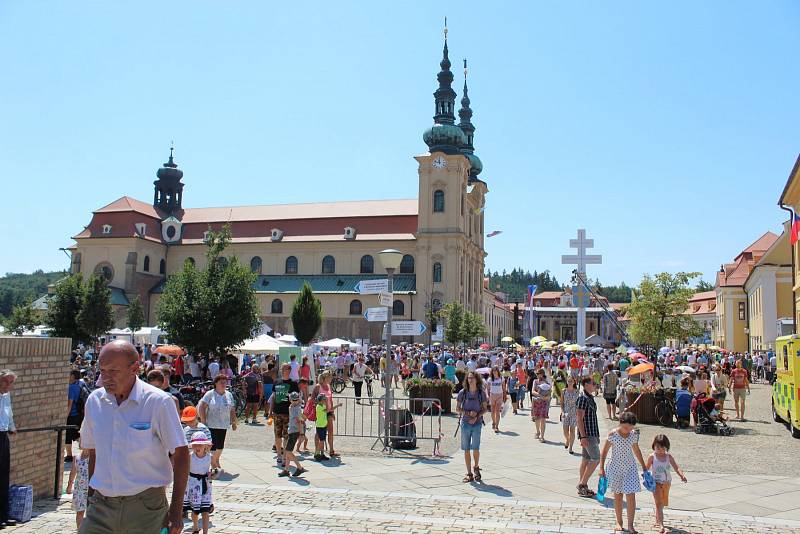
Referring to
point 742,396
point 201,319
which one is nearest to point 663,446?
point 742,396

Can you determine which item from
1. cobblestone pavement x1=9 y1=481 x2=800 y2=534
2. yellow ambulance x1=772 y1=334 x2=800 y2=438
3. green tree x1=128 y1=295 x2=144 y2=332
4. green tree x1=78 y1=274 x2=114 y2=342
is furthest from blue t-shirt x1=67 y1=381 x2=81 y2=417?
green tree x1=128 y1=295 x2=144 y2=332

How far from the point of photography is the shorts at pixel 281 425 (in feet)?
38.1

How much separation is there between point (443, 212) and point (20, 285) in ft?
400

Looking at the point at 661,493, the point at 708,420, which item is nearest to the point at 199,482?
the point at 661,493

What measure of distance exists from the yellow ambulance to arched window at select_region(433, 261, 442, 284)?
4559 cm

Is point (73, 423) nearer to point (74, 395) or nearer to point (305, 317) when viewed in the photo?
point (74, 395)

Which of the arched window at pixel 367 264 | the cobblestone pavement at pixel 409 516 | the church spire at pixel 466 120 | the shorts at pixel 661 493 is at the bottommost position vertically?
the cobblestone pavement at pixel 409 516

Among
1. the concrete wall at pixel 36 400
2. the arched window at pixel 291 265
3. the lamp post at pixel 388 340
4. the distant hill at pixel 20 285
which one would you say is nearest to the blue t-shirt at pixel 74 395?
the concrete wall at pixel 36 400

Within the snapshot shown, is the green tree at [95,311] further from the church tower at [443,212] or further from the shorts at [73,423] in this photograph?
the shorts at [73,423]

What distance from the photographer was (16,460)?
8055mm

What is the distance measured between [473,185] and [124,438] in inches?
2724

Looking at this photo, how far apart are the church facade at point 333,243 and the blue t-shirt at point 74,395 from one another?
162ft

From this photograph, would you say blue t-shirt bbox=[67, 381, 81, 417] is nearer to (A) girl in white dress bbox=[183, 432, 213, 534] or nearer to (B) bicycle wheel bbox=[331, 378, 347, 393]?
(A) girl in white dress bbox=[183, 432, 213, 534]

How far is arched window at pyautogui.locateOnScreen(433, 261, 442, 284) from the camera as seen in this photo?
62781 mm
